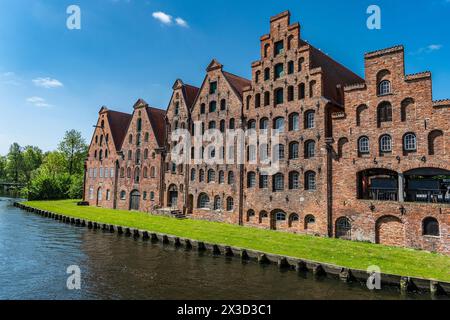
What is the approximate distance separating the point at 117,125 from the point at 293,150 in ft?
108

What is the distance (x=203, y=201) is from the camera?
34750 millimetres

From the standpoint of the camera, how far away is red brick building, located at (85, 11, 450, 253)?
2102cm

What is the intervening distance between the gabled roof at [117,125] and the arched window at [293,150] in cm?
2989

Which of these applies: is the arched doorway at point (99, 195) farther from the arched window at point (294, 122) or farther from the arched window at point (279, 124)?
the arched window at point (294, 122)

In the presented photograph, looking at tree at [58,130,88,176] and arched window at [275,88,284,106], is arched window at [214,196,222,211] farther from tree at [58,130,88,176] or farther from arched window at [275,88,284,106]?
tree at [58,130,88,176]

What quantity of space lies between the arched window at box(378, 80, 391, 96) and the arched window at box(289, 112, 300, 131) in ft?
22.4

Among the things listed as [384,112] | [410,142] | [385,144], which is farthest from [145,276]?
[384,112]

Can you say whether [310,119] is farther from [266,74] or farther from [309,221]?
[309,221]

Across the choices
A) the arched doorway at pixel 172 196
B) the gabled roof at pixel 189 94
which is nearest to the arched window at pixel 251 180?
the arched doorway at pixel 172 196

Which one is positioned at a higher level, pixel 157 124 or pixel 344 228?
pixel 157 124

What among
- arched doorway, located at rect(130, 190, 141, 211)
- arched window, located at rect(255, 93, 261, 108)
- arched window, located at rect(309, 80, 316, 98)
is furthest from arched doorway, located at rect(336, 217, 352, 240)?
arched doorway, located at rect(130, 190, 141, 211)

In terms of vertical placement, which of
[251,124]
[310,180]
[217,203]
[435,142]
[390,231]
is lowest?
[390,231]

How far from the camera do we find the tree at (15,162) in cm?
9900
